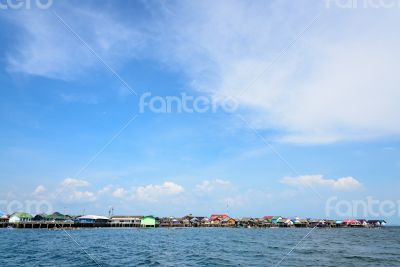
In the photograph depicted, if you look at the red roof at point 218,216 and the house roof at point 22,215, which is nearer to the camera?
the house roof at point 22,215

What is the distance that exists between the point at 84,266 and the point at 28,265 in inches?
201

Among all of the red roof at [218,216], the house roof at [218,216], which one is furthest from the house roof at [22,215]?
the house roof at [218,216]

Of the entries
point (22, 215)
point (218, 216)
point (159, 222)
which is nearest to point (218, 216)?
point (218, 216)

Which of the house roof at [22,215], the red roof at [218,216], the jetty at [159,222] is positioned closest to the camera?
the jetty at [159,222]

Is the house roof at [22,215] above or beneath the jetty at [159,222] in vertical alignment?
above

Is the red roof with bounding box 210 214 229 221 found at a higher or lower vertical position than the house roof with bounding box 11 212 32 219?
lower

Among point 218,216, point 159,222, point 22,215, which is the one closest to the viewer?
point 22,215

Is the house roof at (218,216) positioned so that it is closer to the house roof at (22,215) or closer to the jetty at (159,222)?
the jetty at (159,222)

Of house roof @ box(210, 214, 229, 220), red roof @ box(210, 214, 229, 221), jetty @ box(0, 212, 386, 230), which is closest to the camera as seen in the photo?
jetty @ box(0, 212, 386, 230)

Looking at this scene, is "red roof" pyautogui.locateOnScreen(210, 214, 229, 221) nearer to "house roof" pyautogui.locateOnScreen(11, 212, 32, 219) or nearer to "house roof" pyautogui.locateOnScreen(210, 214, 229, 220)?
"house roof" pyautogui.locateOnScreen(210, 214, 229, 220)

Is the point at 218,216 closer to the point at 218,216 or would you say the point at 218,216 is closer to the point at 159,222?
the point at 218,216

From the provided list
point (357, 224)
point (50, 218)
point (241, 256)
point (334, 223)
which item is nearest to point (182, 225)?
point (50, 218)

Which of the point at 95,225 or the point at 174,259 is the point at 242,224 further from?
the point at 174,259

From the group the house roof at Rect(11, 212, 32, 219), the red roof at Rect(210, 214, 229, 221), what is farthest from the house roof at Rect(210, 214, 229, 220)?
the house roof at Rect(11, 212, 32, 219)
